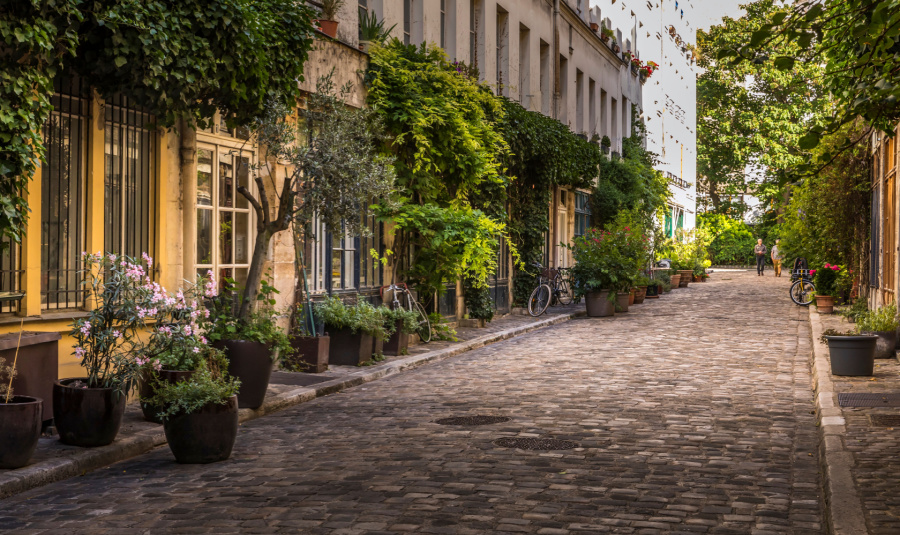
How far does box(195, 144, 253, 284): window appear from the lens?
11070 millimetres

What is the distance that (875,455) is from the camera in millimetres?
7004

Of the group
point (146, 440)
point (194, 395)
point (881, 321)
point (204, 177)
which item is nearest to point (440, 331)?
point (204, 177)

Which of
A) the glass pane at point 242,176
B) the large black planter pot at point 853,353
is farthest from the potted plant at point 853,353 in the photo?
the glass pane at point 242,176

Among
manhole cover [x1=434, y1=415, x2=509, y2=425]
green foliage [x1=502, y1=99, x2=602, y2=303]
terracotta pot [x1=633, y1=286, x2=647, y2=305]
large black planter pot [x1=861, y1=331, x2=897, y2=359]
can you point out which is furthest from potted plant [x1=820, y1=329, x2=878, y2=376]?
terracotta pot [x1=633, y1=286, x2=647, y2=305]

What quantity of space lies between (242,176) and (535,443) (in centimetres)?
588

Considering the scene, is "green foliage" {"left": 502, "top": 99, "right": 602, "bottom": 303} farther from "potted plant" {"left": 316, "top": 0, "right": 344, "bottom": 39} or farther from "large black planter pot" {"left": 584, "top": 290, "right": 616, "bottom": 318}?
"potted plant" {"left": 316, "top": 0, "right": 344, "bottom": 39}

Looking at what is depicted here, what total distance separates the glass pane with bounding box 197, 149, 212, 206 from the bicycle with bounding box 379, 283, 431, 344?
13.7 ft

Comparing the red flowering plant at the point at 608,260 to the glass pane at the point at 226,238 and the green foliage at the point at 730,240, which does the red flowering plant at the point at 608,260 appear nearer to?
the glass pane at the point at 226,238

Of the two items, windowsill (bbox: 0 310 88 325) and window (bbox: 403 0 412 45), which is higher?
window (bbox: 403 0 412 45)

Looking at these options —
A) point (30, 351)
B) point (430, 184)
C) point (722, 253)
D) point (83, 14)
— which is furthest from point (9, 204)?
point (722, 253)

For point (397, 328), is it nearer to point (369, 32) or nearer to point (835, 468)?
point (369, 32)

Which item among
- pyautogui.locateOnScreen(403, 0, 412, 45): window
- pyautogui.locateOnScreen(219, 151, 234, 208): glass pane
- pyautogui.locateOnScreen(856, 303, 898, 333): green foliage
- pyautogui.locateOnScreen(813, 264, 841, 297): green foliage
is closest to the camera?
pyautogui.locateOnScreen(219, 151, 234, 208): glass pane

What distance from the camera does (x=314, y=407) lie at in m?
9.80

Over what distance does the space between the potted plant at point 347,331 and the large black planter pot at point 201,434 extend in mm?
5334
